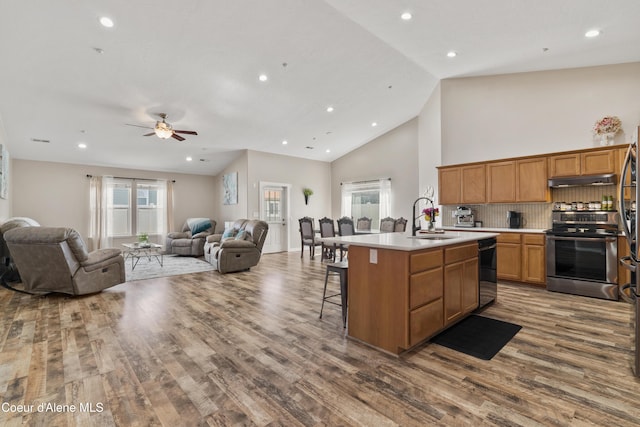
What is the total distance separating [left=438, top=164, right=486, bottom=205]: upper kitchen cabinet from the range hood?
39.7 inches

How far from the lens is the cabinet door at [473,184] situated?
5160 millimetres

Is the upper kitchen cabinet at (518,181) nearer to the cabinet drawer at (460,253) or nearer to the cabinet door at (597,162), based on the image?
the cabinet door at (597,162)

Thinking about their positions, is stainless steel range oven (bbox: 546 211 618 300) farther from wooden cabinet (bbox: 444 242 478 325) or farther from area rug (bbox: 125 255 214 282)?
area rug (bbox: 125 255 214 282)

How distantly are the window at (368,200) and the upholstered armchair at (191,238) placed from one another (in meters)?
4.28

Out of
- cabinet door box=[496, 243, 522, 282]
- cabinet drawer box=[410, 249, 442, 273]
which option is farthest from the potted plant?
cabinet drawer box=[410, 249, 442, 273]

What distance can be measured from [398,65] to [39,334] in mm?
5865

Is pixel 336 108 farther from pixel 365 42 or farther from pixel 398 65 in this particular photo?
pixel 365 42

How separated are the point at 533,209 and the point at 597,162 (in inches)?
42.2

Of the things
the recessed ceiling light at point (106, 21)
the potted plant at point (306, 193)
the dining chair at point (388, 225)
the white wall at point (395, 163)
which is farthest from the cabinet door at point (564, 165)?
the recessed ceiling light at point (106, 21)

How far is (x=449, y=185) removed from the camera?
5566mm

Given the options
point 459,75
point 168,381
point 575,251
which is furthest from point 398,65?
point 168,381

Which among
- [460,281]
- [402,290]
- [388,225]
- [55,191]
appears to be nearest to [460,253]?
[460,281]

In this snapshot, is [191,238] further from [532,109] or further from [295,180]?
[532,109]

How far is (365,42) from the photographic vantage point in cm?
418
